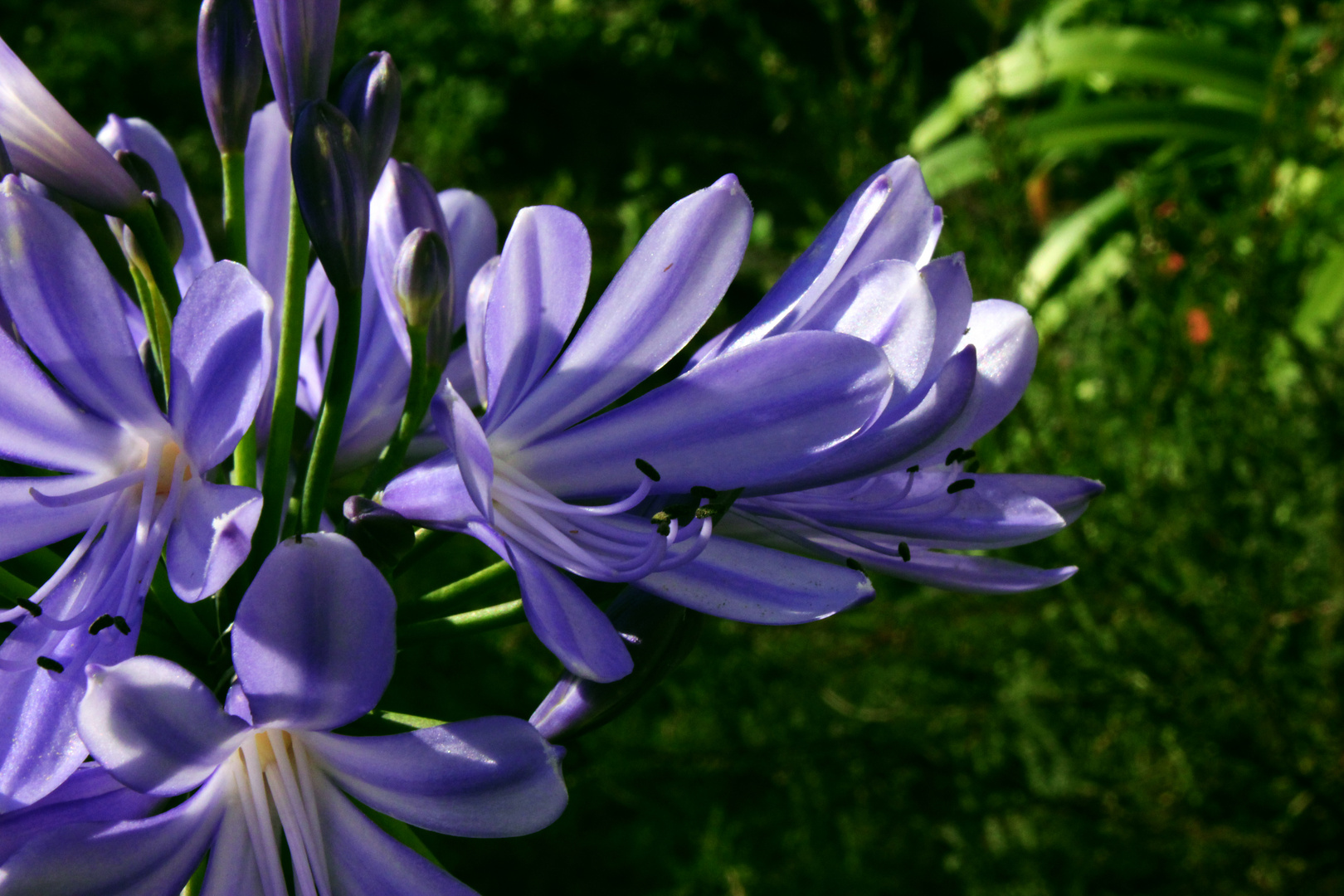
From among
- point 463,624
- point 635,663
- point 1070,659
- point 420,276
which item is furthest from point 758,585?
point 1070,659

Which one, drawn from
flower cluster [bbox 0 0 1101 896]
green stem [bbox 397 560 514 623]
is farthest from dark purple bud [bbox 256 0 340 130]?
green stem [bbox 397 560 514 623]

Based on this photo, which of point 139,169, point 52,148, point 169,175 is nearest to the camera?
point 52,148

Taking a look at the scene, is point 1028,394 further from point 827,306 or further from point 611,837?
point 827,306

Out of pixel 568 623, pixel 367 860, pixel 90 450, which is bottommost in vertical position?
pixel 367 860

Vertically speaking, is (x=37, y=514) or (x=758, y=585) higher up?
(x=37, y=514)

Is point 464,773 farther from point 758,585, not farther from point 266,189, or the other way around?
point 266,189

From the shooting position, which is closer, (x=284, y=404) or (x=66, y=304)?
(x=66, y=304)

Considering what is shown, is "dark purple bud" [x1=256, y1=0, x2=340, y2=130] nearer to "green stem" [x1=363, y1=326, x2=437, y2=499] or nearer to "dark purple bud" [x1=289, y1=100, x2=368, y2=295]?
"dark purple bud" [x1=289, y1=100, x2=368, y2=295]
